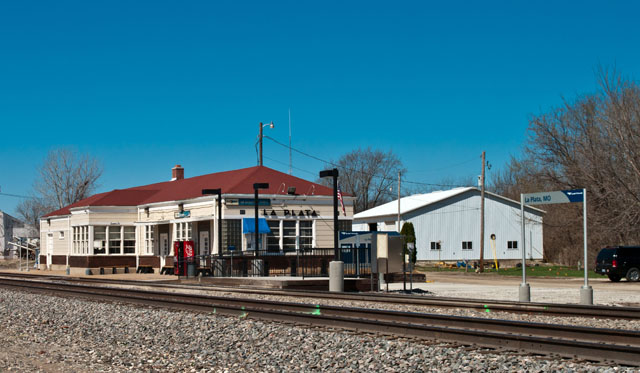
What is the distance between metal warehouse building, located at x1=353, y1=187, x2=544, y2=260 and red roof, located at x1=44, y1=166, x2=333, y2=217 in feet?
59.0

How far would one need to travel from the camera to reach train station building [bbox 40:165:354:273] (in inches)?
1522

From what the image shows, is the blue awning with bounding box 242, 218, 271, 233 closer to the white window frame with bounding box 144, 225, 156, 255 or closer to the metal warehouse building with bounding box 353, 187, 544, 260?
the white window frame with bounding box 144, 225, 156, 255

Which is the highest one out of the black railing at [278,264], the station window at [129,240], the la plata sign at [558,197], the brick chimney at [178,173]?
the brick chimney at [178,173]

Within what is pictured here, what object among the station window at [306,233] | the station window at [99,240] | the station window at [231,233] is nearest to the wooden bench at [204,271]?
the station window at [231,233]

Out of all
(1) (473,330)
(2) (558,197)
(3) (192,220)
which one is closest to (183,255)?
(3) (192,220)

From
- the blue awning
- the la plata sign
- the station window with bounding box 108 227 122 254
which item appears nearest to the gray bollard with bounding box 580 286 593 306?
the la plata sign

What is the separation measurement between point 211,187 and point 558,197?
87.3ft

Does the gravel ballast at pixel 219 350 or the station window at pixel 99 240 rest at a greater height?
the station window at pixel 99 240

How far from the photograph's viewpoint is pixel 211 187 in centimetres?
4303

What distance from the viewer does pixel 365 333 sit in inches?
506

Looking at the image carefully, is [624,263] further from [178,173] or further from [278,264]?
[178,173]

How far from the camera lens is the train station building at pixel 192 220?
127ft

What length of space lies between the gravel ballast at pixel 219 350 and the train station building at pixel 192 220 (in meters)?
18.9

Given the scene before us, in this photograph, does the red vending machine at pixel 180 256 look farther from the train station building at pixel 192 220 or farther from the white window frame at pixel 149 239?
the white window frame at pixel 149 239
